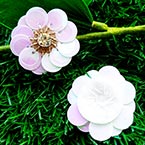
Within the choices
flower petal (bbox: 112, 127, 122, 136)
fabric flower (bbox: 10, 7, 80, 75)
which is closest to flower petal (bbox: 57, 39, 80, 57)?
fabric flower (bbox: 10, 7, 80, 75)

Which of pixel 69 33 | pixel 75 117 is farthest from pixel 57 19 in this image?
pixel 75 117

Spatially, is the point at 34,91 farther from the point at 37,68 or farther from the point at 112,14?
the point at 112,14

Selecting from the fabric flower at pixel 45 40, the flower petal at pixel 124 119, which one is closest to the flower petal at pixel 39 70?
the fabric flower at pixel 45 40

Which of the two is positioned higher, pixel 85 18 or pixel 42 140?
pixel 85 18

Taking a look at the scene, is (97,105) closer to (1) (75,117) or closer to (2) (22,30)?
(1) (75,117)

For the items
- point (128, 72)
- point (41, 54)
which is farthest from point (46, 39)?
point (128, 72)
